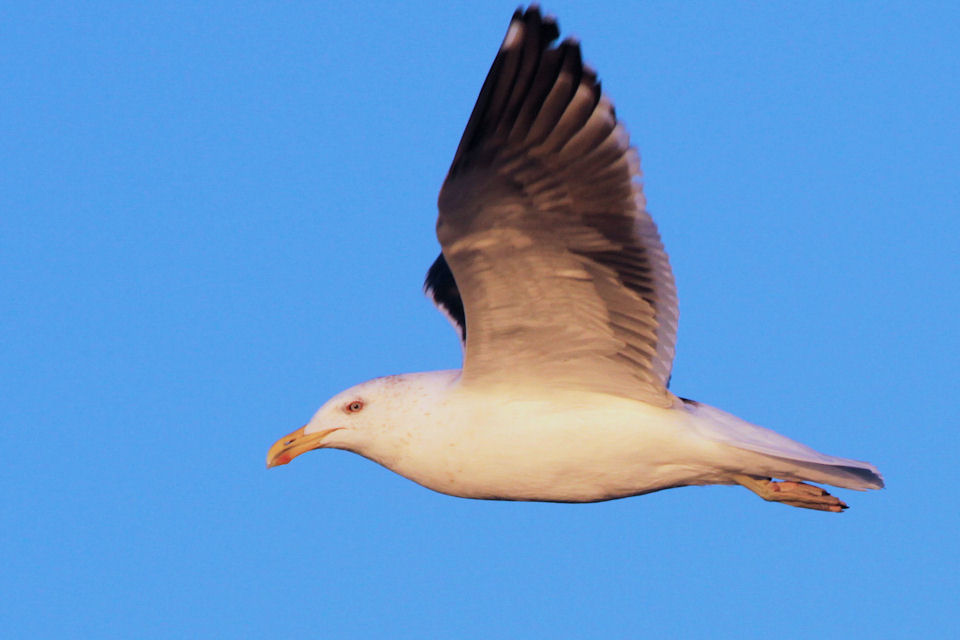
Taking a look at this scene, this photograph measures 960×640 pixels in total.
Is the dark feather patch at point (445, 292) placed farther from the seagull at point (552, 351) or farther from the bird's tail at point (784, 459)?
the bird's tail at point (784, 459)

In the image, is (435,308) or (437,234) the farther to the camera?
(435,308)

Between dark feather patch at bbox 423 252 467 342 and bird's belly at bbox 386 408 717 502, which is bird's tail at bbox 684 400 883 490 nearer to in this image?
bird's belly at bbox 386 408 717 502

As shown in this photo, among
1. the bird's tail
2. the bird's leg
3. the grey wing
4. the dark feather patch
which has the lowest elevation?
the bird's leg

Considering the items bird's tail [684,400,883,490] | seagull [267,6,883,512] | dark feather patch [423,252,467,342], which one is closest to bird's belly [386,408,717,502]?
seagull [267,6,883,512]

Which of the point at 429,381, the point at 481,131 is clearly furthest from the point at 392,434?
the point at 481,131

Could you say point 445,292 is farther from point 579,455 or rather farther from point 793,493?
point 793,493

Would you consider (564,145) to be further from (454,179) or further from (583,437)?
(583,437)

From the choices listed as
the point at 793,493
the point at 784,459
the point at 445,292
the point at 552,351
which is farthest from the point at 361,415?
the point at 793,493

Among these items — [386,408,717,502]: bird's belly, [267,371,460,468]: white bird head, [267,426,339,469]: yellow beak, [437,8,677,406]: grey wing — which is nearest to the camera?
[437,8,677,406]: grey wing
